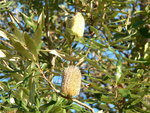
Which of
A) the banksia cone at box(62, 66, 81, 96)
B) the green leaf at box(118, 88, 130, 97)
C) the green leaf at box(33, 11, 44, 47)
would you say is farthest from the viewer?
the green leaf at box(118, 88, 130, 97)

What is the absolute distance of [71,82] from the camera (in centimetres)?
141

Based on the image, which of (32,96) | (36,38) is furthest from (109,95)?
(36,38)

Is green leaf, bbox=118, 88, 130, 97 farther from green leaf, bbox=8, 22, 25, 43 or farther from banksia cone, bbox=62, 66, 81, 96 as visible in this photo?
green leaf, bbox=8, 22, 25, 43

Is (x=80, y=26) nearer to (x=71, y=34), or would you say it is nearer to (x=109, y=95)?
(x=71, y=34)

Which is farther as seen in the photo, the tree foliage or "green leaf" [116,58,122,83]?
"green leaf" [116,58,122,83]

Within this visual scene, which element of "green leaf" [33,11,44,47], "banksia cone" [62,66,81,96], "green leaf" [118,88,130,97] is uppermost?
"green leaf" [33,11,44,47]

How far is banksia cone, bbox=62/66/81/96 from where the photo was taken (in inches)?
54.7

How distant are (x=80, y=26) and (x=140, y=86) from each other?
2.14 feet

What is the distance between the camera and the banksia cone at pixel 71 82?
1389 millimetres

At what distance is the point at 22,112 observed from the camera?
60.1 inches

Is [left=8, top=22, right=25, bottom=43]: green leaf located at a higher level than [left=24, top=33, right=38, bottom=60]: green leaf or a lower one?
higher

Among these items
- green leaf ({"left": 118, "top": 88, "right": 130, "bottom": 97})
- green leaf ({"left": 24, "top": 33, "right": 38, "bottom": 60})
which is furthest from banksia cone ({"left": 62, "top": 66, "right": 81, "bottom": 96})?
green leaf ({"left": 118, "top": 88, "right": 130, "bottom": 97})

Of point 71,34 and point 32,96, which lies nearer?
point 32,96

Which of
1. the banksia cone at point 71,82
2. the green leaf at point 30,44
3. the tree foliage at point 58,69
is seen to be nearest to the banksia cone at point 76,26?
the tree foliage at point 58,69
